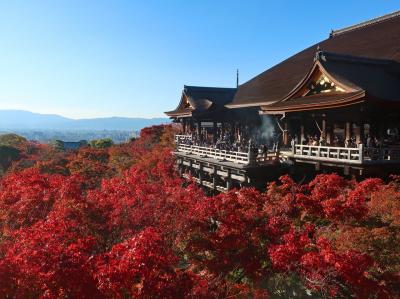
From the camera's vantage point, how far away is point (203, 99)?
29578 mm

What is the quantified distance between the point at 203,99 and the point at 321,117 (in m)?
13.2

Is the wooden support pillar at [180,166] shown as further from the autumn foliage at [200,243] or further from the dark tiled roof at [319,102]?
the autumn foliage at [200,243]

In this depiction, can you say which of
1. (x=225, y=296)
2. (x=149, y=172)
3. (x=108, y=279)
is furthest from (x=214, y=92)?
(x=108, y=279)

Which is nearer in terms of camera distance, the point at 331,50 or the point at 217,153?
the point at 217,153

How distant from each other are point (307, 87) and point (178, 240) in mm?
11747

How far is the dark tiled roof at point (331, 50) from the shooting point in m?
22.3

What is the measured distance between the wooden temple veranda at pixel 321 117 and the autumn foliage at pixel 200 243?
2367mm

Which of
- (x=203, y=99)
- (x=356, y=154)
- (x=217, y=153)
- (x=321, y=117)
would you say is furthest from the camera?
(x=203, y=99)

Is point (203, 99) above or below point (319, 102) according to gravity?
above

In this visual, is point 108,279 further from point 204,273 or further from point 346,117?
point 346,117

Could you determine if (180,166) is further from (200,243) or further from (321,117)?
(200,243)

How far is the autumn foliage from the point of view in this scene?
6.87 m

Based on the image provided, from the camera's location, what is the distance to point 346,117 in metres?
16.2

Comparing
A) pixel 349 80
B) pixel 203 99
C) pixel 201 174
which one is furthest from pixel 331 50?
pixel 201 174
